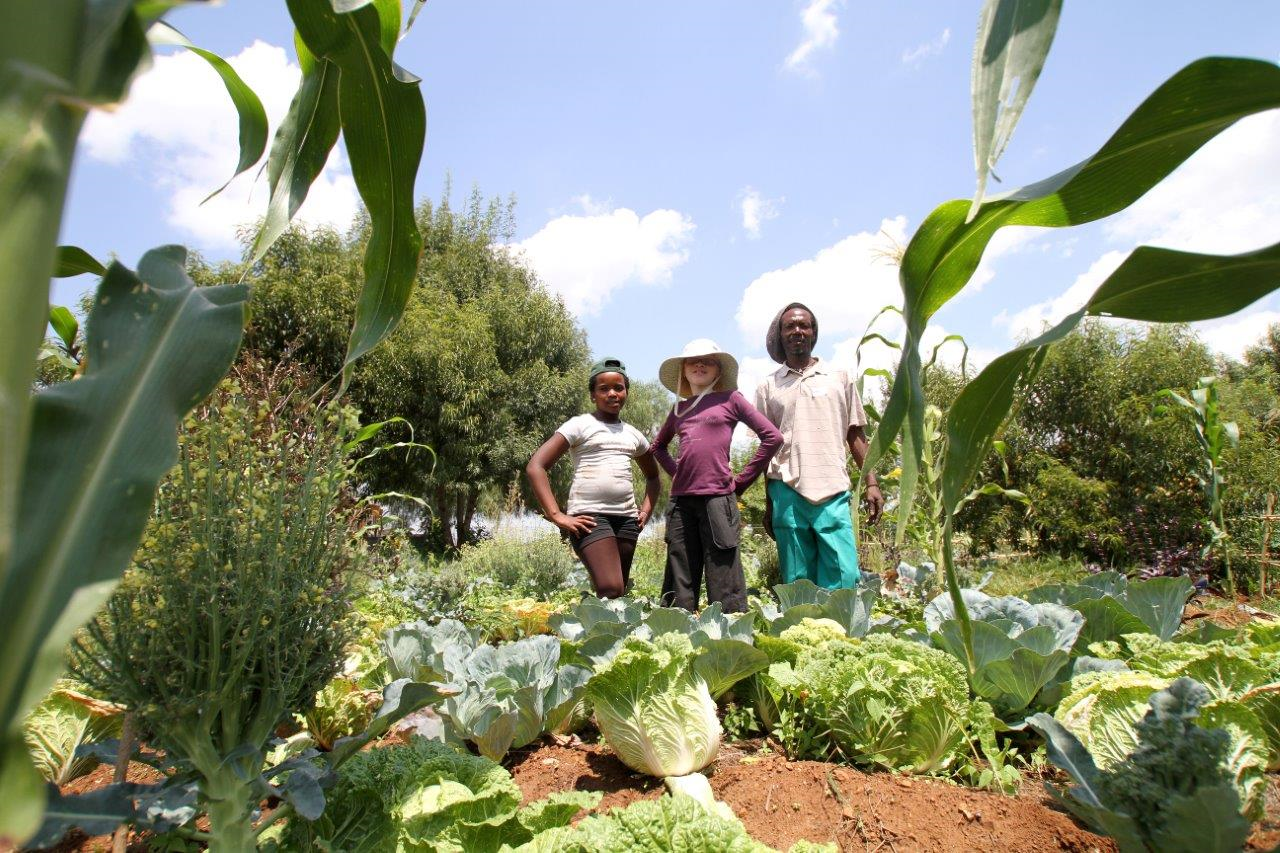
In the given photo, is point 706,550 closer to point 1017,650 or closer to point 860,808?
point 1017,650

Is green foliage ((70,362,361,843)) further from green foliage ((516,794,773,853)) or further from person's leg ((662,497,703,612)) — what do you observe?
person's leg ((662,497,703,612))

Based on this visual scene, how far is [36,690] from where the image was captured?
41 cm

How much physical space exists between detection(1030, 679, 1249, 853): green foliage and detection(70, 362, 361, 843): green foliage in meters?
1.86

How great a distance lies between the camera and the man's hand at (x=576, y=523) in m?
4.14

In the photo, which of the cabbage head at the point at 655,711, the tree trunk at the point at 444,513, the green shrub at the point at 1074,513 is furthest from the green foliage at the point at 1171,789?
the tree trunk at the point at 444,513

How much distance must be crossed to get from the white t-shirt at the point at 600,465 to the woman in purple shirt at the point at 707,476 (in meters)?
0.26

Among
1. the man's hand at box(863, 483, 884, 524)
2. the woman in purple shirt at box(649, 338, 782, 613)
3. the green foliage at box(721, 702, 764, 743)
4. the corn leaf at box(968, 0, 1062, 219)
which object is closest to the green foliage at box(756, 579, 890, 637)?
the green foliage at box(721, 702, 764, 743)

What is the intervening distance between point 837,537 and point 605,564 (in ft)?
4.67

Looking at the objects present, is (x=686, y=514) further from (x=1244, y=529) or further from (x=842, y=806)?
(x=1244, y=529)

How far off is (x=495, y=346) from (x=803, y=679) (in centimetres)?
1547

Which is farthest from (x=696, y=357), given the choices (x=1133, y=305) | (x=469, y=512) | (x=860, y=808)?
(x=469, y=512)

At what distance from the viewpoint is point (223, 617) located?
62.7 inches

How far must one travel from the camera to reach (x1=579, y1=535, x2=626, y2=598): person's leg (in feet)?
13.7

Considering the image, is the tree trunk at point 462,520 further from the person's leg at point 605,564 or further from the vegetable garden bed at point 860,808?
the vegetable garden bed at point 860,808
